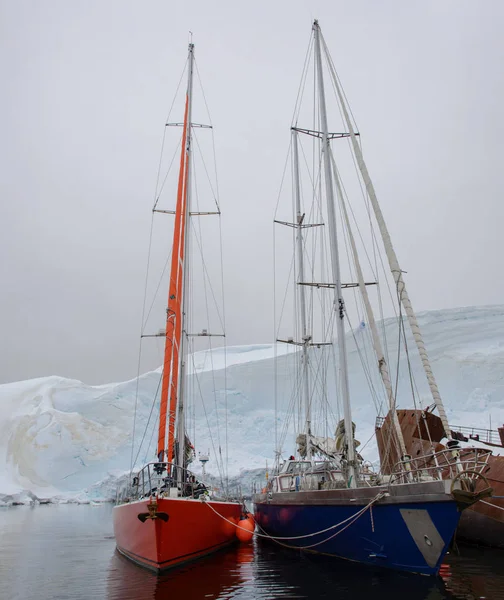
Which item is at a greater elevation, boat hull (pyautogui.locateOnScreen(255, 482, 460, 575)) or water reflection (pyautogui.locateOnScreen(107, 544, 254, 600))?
boat hull (pyautogui.locateOnScreen(255, 482, 460, 575))

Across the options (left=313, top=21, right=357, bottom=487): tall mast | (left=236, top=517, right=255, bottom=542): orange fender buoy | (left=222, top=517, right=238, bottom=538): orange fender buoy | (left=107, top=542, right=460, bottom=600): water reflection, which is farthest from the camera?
(left=236, top=517, right=255, bottom=542): orange fender buoy

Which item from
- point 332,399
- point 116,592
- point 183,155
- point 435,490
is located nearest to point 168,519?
point 116,592

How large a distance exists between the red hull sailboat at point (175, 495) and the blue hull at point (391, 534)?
2537 mm

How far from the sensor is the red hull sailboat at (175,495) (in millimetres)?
10273

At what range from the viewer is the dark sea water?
8.42 meters

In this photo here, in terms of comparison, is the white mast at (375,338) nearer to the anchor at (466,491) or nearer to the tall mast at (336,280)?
the tall mast at (336,280)

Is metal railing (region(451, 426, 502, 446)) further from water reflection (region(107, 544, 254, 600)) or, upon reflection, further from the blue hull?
water reflection (region(107, 544, 254, 600))

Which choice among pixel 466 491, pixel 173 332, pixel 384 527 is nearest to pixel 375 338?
pixel 384 527

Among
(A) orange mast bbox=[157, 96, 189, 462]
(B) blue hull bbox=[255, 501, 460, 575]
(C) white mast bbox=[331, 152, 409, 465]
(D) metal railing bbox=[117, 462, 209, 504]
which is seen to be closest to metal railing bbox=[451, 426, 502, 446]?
(C) white mast bbox=[331, 152, 409, 465]

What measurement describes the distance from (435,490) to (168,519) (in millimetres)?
5185

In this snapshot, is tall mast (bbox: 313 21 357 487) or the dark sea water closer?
the dark sea water

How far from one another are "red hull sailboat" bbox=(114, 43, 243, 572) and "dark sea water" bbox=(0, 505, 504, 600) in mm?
426

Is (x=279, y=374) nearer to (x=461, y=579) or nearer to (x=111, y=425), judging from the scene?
(x=111, y=425)

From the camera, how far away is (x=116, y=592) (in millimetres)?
9000
